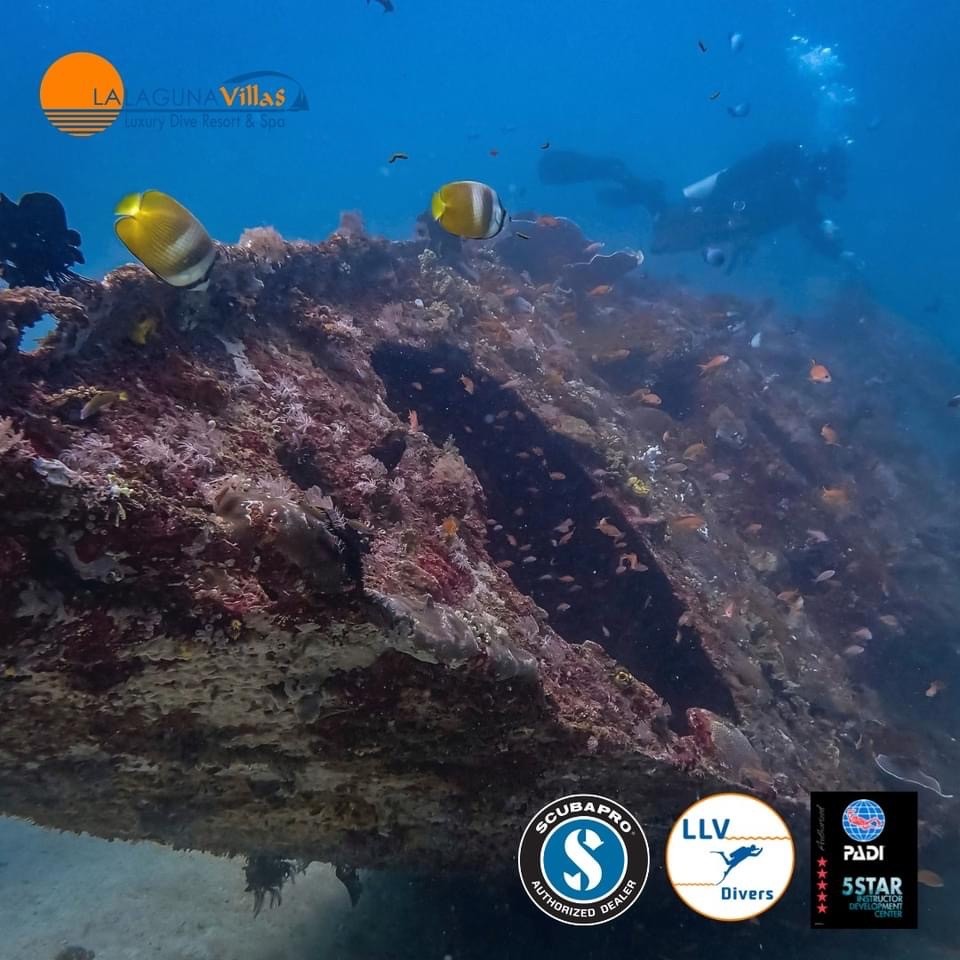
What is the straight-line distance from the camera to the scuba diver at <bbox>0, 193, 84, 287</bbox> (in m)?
4.50

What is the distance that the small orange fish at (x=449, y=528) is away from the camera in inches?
175

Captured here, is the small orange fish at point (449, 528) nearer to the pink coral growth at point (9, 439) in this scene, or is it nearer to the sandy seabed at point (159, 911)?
the pink coral growth at point (9, 439)

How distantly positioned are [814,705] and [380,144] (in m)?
126

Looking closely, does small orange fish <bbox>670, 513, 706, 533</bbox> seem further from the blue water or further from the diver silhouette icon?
the blue water

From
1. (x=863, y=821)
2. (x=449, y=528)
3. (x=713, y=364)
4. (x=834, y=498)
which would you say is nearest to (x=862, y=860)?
(x=863, y=821)

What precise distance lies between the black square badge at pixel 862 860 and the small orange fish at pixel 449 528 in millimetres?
3599

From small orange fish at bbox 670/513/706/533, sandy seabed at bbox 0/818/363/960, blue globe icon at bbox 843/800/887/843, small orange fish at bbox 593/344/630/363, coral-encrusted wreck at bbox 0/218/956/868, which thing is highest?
small orange fish at bbox 593/344/630/363

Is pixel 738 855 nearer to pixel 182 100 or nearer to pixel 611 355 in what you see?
pixel 611 355

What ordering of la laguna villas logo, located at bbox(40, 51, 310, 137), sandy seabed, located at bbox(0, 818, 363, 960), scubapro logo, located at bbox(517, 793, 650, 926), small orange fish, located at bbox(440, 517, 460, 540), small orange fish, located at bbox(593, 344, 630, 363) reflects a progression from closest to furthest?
scubapro logo, located at bbox(517, 793, 650, 926), small orange fish, located at bbox(440, 517, 460, 540), sandy seabed, located at bbox(0, 818, 363, 960), small orange fish, located at bbox(593, 344, 630, 363), la laguna villas logo, located at bbox(40, 51, 310, 137)

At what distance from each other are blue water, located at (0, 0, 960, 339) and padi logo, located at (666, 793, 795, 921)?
141 feet

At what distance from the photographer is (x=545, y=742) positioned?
3.83 metres

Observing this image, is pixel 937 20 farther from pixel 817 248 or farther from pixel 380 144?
pixel 380 144

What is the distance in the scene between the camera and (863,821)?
4.67m

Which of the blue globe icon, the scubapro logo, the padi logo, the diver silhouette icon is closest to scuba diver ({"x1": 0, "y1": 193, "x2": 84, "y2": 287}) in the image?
the scubapro logo
